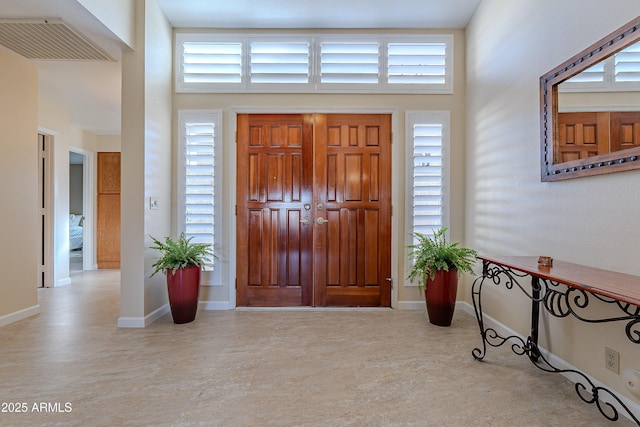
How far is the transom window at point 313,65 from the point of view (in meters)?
3.48

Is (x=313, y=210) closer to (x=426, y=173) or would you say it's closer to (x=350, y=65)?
(x=426, y=173)

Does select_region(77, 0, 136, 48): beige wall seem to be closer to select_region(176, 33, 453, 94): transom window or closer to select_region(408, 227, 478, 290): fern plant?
select_region(176, 33, 453, 94): transom window

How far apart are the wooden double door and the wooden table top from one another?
1.62 metres

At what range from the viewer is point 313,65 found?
349cm

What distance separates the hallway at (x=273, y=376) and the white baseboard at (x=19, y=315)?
0.11 meters

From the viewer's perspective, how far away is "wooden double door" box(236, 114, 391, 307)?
3.54 metres

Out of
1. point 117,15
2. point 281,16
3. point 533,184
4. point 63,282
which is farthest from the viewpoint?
point 63,282

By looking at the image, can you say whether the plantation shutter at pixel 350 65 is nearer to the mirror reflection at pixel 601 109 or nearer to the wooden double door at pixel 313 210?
the wooden double door at pixel 313 210

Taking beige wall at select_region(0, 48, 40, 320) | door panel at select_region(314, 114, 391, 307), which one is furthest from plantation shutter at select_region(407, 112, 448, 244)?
beige wall at select_region(0, 48, 40, 320)

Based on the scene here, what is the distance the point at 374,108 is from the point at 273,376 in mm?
2790

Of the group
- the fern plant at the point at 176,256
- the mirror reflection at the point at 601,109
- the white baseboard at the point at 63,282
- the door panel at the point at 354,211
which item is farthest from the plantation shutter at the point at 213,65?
the white baseboard at the point at 63,282

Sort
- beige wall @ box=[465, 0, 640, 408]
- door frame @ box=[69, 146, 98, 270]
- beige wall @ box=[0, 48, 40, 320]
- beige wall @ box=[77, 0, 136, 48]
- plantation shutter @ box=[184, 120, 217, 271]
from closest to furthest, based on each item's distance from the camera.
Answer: beige wall @ box=[465, 0, 640, 408] → beige wall @ box=[77, 0, 136, 48] → beige wall @ box=[0, 48, 40, 320] → plantation shutter @ box=[184, 120, 217, 271] → door frame @ box=[69, 146, 98, 270]

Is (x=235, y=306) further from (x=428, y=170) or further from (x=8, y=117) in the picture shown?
(x=8, y=117)

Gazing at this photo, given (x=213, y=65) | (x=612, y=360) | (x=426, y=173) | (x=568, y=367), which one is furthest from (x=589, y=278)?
(x=213, y=65)
